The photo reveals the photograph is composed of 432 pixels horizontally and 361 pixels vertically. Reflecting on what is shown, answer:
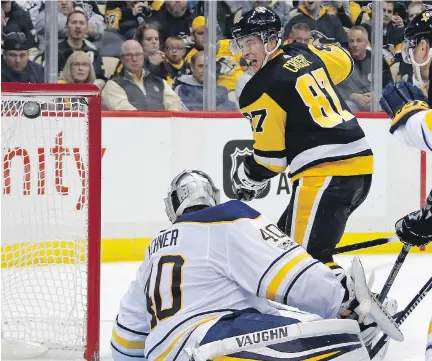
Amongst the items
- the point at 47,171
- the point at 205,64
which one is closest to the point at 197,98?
the point at 205,64

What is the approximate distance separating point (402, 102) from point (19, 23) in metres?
3.28

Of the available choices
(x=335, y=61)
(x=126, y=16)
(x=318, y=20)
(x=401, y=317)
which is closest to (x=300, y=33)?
(x=318, y=20)

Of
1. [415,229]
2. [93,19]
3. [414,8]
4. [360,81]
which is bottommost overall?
[415,229]

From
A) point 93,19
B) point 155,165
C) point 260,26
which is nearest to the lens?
point 260,26

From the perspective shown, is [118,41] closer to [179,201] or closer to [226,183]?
[226,183]

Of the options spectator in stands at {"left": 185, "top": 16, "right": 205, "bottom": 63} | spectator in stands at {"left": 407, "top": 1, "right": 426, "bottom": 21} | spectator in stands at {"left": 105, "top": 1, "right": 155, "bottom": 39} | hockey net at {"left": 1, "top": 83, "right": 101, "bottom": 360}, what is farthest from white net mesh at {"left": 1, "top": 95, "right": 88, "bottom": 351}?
spectator in stands at {"left": 407, "top": 1, "right": 426, "bottom": 21}

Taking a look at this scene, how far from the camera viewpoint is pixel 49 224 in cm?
422

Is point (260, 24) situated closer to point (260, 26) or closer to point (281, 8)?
point (260, 26)

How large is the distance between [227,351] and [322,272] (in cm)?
30

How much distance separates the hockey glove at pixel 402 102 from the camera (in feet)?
8.78

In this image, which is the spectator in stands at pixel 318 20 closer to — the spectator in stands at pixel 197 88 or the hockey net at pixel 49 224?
the spectator in stands at pixel 197 88

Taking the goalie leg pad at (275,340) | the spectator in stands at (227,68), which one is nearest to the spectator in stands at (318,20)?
the spectator in stands at (227,68)

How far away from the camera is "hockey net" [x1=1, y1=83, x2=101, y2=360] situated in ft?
11.1

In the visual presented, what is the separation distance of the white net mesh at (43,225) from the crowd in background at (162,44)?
123cm
